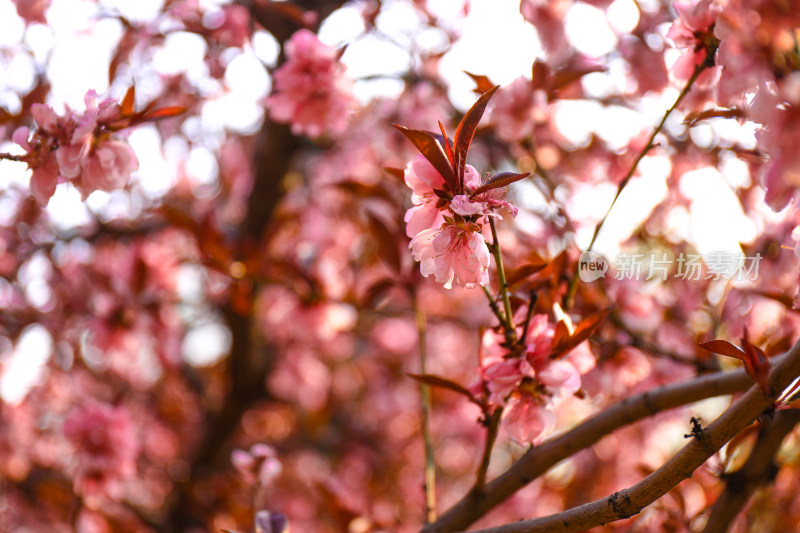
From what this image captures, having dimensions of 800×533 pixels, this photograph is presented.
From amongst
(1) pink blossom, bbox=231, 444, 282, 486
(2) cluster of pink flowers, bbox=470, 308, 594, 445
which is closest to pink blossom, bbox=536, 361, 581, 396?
(2) cluster of pink flowers, bbox=470, 308, 594, 445

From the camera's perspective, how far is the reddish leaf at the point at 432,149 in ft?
1.81

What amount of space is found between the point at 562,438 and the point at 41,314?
2.04 m

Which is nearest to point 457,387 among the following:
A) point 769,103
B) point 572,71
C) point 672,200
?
point 769,103

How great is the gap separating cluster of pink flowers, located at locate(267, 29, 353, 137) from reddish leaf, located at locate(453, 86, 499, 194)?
30.4 inches

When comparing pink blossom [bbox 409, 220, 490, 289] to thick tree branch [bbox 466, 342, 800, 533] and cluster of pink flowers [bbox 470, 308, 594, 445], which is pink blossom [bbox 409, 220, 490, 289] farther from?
thick tree branch [bbox 466, 342, 800, 533]

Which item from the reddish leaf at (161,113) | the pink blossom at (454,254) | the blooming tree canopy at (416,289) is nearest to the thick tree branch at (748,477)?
the blooming tree canopy at (416,289)

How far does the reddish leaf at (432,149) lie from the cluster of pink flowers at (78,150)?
1.58 feet

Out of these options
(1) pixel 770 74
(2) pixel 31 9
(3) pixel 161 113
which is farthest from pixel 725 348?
(2) pixel 31 9

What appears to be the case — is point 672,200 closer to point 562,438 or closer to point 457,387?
point 562,438

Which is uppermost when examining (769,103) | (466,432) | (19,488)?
(769,103)

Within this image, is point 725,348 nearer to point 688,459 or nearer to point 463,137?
point 688,459

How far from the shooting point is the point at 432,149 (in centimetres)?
55

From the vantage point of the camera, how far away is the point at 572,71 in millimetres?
1087

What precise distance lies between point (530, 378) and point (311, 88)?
887 mm
